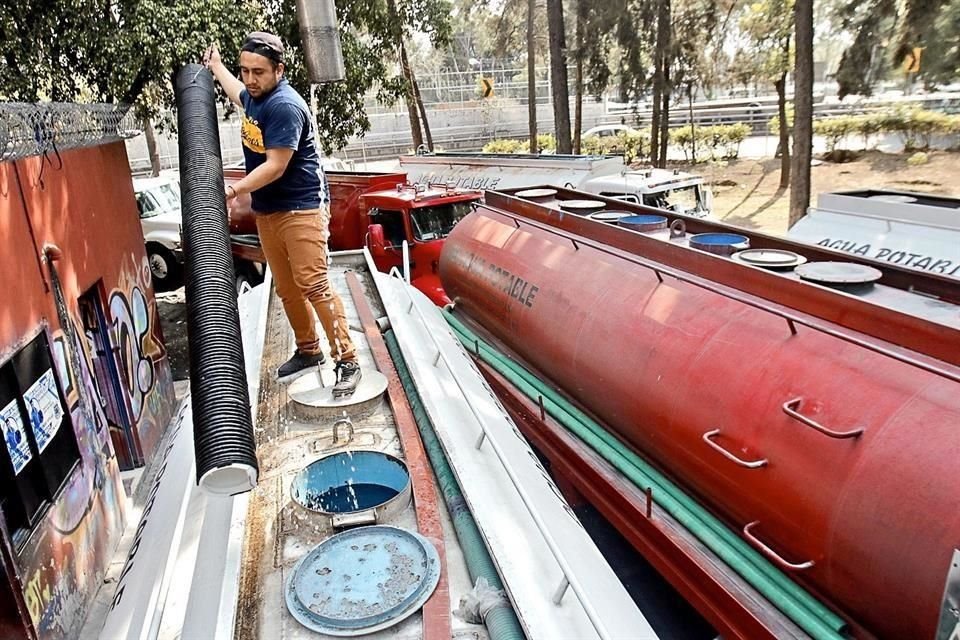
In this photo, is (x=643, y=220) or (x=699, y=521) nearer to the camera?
(x=699, y=521)

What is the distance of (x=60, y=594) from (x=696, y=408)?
14.7 ft

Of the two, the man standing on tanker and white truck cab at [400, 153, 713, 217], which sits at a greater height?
the man standing on tanker

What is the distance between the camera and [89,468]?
A: 557 cm

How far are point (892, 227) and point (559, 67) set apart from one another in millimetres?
11829

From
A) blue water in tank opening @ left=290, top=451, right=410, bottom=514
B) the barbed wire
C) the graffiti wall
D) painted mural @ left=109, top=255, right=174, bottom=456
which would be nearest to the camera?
blue water in tank opening @ left=290, top=451, right=410, bottom=514

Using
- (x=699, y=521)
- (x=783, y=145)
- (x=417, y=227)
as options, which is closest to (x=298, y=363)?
(x=699, y=521)

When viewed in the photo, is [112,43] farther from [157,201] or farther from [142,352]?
[157,201]

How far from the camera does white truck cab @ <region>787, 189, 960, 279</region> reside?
22.1ft

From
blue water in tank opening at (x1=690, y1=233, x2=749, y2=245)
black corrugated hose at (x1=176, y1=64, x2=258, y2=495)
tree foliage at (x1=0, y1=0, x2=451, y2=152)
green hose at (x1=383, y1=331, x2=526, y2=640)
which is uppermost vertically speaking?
tree foliage at (x1=0, y1=0, x2=451, y2=152)

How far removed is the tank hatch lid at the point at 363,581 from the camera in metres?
2.49

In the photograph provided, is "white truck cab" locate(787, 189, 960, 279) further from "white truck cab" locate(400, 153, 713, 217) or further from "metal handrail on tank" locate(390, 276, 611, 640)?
"metal handrail on tank" locate(390, 276, 611, 640)

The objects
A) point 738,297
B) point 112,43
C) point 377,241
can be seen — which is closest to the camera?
point 738,297

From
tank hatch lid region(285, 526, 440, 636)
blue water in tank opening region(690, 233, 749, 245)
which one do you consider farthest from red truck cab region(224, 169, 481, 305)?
tank hatch lid region(285, 526, 440, 636)

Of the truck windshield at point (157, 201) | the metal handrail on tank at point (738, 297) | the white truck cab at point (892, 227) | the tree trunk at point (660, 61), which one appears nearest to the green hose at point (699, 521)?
the metal handrail on tank at point (738, 297)
